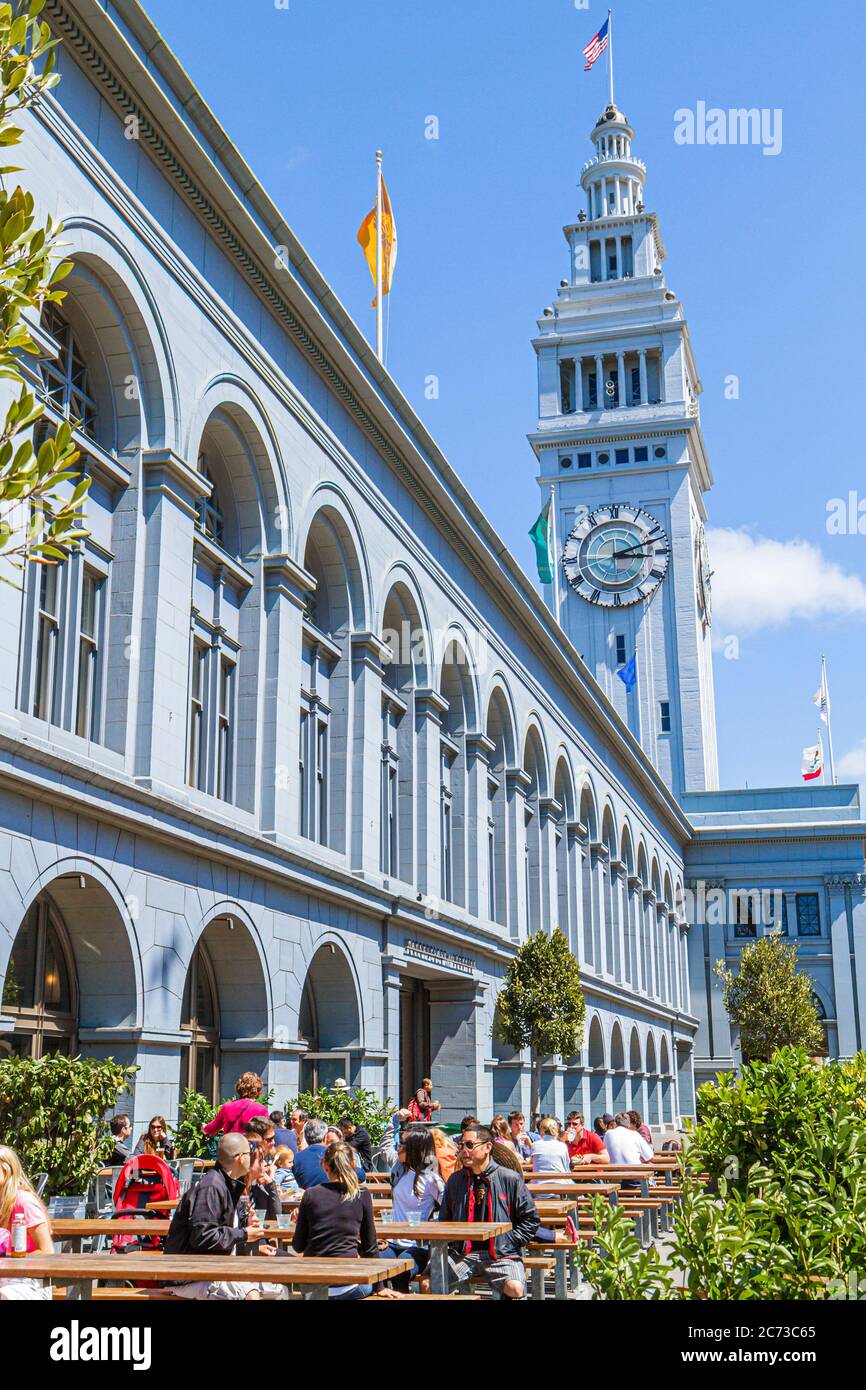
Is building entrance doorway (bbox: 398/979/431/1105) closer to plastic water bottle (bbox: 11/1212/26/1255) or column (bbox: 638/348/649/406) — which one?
plastic water bottle (bbox: 11/1212/26/1255)

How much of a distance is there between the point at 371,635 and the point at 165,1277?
19.1 m

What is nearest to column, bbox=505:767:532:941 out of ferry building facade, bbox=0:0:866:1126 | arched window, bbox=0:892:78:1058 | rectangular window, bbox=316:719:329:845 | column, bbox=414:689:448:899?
ferry building facade, bbox=0:0:866:1126

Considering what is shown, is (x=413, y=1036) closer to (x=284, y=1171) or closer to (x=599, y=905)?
(x=284, y=1171)

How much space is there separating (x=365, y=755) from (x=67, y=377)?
1032 cm

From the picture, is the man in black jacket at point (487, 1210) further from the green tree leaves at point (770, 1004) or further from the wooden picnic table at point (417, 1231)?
the green tree leaves at point (770, 1004)

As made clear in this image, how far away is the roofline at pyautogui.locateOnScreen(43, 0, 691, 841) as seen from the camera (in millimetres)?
17781

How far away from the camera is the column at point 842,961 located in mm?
69938

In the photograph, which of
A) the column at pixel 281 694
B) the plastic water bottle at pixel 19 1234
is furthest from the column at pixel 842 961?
the plastic water bottle at pixel 19 1234

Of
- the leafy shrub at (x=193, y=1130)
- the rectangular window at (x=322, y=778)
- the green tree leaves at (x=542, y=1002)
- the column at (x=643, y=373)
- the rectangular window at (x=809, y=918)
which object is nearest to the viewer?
the leafy shrub at (x=193, y=1130)

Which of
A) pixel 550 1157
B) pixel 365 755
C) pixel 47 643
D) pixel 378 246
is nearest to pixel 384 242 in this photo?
pixel 378 246

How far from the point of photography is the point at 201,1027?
66.7ft

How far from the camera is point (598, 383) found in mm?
82625

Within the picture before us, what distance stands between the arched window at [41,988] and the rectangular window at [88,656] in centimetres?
228
